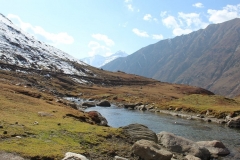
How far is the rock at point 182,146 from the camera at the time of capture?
35.7m

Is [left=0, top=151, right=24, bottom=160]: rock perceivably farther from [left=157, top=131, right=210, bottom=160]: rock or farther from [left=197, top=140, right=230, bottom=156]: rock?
[left=197, top=140, right=230, bottom=156]: rock

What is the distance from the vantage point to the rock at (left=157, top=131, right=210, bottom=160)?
35.7 meters

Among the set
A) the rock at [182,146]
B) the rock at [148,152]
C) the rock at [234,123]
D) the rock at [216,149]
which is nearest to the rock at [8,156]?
the rock at [148,152]

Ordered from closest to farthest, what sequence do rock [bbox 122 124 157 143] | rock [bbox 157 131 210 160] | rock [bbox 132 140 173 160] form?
rock [bbox 132 140 173 160] < rock [bbox 122 124 157 143] < rock [bbox 157 131 210 160]

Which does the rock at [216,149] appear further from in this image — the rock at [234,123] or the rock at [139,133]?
the rock at [234,123]

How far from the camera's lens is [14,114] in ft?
115

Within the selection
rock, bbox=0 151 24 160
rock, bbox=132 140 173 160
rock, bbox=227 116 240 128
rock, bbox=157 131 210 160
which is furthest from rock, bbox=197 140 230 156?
rock, bbox=0 151 24 160

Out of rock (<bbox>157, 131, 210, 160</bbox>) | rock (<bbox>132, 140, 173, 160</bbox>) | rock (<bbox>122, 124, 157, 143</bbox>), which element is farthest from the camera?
rock (<bbox>157, 131, 210, 160</bbox>)

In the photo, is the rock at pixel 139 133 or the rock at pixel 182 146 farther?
the rock at pixel 182 146

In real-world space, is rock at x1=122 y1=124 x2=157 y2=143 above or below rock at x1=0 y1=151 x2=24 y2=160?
above

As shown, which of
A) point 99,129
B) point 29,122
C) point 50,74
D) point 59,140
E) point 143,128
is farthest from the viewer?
point 50,74

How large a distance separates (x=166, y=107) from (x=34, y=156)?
3209 inches

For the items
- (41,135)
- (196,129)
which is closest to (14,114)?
(41,135)

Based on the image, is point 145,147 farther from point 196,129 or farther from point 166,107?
point 166,107
